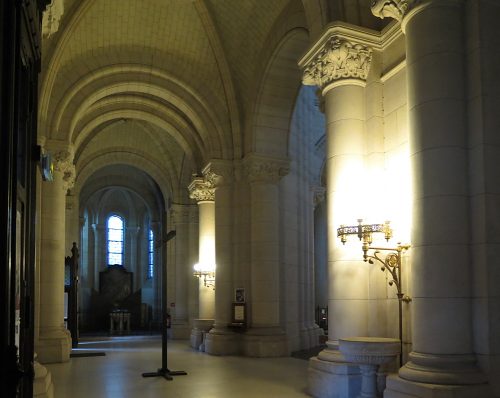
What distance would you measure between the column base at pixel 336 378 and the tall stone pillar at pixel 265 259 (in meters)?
6.20

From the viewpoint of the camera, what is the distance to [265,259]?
15.9 metres

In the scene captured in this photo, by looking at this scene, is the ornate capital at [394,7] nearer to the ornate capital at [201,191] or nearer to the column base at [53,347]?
the column base at [53,347]

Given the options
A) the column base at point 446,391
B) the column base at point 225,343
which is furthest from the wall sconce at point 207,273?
the column base at point 446,391

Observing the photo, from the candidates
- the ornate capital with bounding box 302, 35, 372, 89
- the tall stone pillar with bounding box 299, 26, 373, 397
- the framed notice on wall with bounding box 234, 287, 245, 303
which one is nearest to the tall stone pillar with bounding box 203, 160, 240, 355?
the framed notice on wall with bounding box 234, 287, 245, 303

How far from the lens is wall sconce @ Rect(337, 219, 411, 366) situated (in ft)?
28.3

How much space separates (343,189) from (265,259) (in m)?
6.76

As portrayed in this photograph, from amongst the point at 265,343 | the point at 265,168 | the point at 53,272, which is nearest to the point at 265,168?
the point at 265,168

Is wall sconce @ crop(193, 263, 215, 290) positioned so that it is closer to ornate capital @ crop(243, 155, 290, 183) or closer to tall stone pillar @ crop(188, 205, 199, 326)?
ornate capital @ crop(243, 155, 290, 183)

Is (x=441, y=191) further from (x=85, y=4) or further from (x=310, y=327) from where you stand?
(x=310, y=327)

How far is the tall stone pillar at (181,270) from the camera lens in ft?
78.1

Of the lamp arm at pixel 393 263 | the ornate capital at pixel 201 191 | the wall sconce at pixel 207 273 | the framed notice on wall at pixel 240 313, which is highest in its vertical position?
the ornate capital at pixel 201 191

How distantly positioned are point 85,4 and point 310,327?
11.2 metres

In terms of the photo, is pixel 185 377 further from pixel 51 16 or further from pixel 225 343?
pixel 51 16

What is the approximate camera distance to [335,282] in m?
9.48
